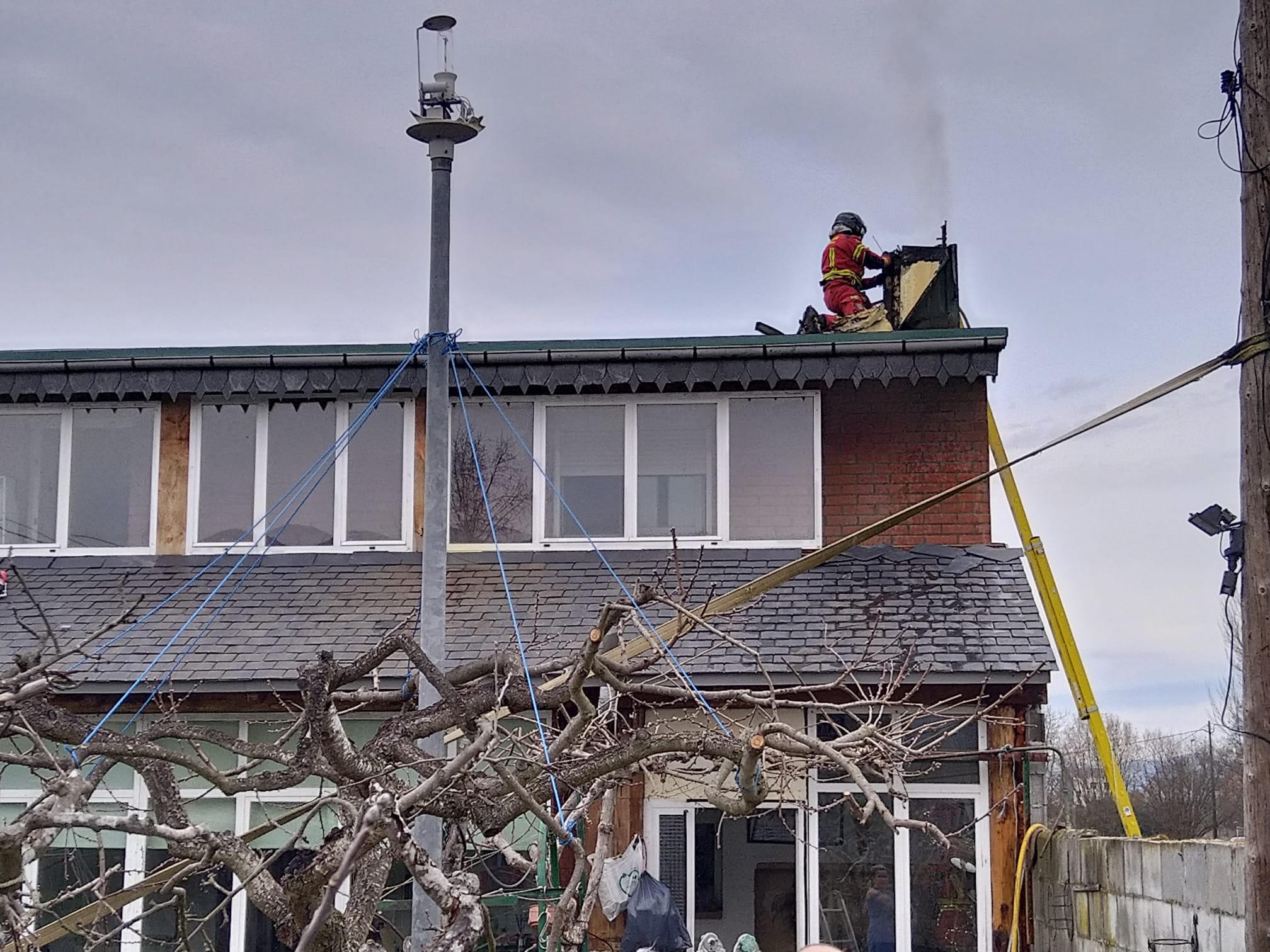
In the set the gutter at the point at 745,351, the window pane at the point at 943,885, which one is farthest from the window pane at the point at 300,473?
the window pane at the point at 943,885

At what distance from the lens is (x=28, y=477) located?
14633mm

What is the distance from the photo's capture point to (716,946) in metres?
10.8

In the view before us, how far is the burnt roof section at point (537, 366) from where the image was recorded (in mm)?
13305

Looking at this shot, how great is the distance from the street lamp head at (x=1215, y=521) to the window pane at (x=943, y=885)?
5.24m

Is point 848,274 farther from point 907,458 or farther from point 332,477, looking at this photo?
point 332,477

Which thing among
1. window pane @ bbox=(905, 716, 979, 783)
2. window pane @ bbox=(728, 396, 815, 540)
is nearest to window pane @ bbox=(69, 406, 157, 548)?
window pane @ bbox=(728, 396, 815, 540)

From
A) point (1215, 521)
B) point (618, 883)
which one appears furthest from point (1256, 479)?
point (618, 883)

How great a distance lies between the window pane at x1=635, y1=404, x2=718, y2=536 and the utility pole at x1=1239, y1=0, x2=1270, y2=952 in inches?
266

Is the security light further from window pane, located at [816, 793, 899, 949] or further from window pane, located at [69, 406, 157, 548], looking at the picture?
window pane, located at [69, 406, 157, 548]

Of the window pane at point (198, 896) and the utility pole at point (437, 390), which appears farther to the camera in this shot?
the window pane at point (198, 896)

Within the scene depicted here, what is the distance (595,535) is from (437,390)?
5.85 meters

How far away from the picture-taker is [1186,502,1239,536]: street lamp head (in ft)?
24.8

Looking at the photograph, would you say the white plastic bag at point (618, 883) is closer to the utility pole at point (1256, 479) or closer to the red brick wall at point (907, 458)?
the red brick wall at point (907, 458)

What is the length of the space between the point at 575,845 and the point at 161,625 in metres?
7.41
